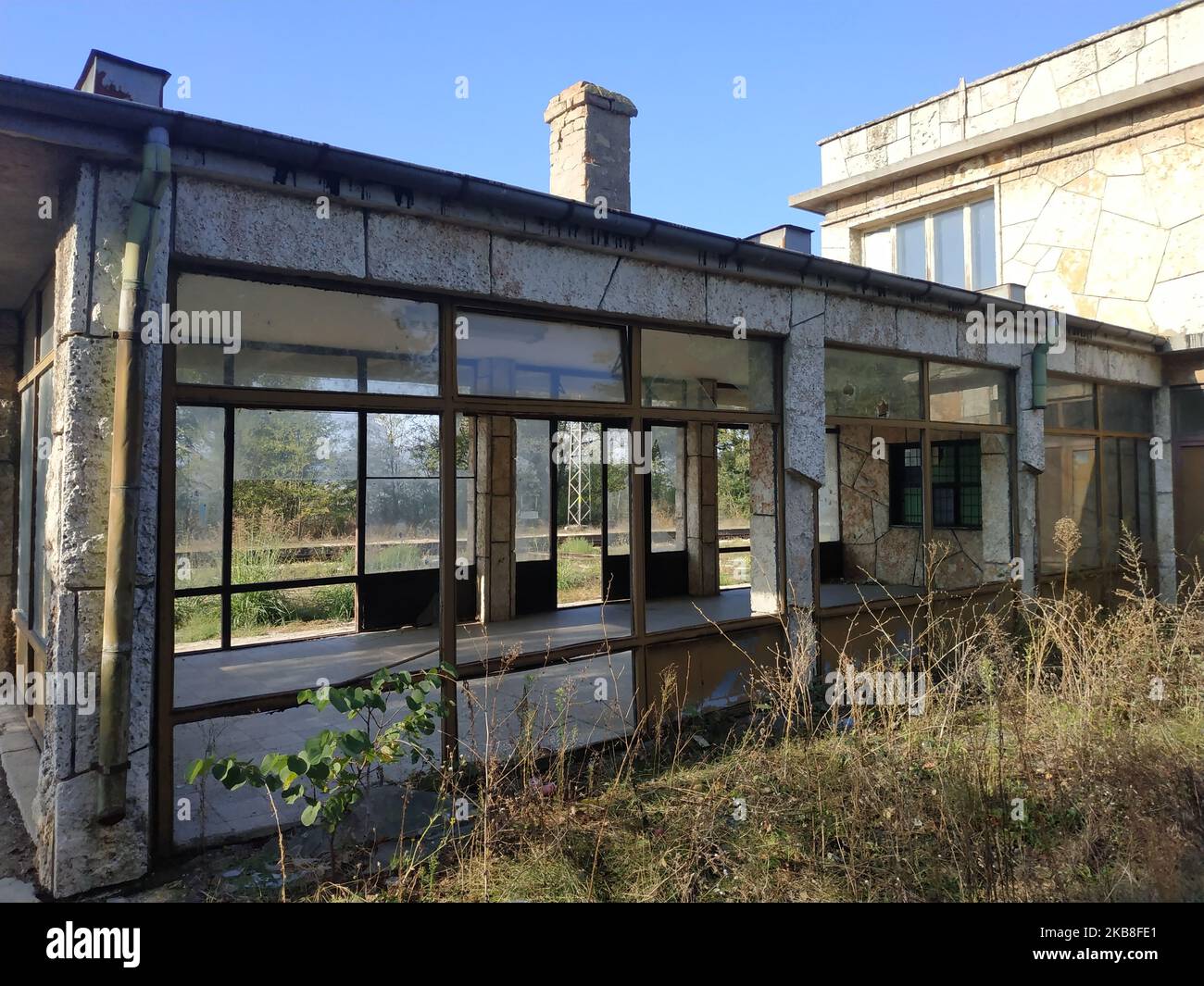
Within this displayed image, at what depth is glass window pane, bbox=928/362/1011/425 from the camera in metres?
7.81

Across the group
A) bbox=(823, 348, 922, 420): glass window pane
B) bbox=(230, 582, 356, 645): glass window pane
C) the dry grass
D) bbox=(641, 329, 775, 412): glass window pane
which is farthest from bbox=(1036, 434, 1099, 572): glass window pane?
bbox=(230, 582, 356, 645): glass window pane

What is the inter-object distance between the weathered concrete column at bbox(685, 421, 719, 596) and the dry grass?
6573 millimetres

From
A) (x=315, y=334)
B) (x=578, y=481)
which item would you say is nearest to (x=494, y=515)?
(x=578, y=481)

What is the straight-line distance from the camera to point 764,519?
21.2 feet

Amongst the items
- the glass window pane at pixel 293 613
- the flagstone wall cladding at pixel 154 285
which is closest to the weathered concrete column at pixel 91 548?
the flagstone wall cladding at pixel 154 285

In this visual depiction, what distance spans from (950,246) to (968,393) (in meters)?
6.03

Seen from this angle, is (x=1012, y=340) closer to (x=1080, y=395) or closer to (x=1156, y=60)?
(x=1080, y=395)

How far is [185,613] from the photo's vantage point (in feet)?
29.5

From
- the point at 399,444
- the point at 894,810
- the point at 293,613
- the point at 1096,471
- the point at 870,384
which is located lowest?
the point at 894,810

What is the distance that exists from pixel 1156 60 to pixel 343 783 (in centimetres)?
1271

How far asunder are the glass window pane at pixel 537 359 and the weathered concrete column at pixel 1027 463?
496 cm

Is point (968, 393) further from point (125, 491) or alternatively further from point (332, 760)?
point (125, 491)

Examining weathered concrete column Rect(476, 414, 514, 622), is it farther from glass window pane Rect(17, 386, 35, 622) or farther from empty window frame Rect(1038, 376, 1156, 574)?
empty window frame Rect(1038, 376, 1156, 574)

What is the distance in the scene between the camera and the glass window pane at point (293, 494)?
8.80m
